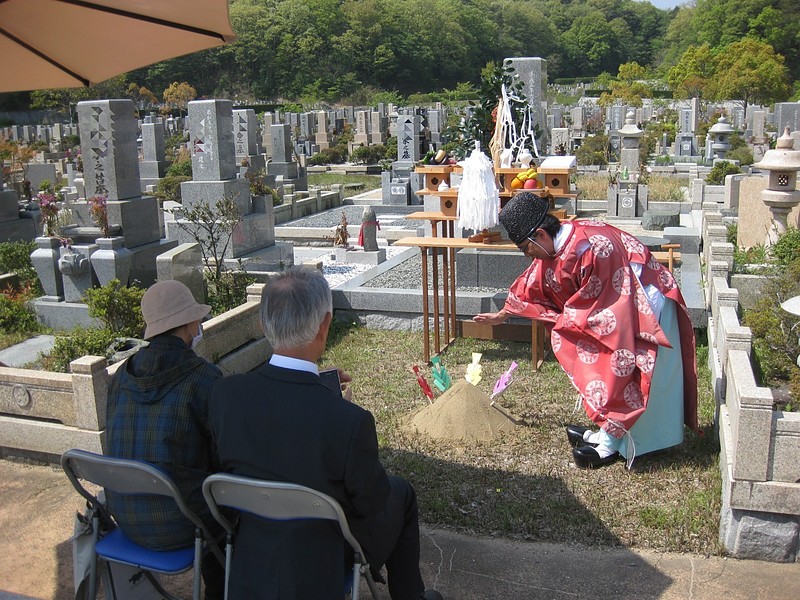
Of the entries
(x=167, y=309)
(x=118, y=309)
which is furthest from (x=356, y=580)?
(x=118, y=309)

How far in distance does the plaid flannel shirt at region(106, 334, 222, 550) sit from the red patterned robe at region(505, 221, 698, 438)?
2128 mm

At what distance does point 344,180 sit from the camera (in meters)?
22.6

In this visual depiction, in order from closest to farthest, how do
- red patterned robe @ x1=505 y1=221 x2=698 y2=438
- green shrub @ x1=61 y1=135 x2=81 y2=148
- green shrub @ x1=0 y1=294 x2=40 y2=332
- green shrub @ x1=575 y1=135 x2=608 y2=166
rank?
1. red patterned robe @ x1=505 y1=221 x2=698 y2=438
2. green shrub @ x1=0 y1=294 x2=40 y2=332
3. green shrub @ x1=575 y1=135 x2=608 y2=166
4. green shrub @ x1=61 y1=135 x2=81 y2=148

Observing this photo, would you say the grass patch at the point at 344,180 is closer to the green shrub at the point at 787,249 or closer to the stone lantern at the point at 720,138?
the stone lantern at the point at 720,138

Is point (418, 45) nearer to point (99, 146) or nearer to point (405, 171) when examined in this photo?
point (405, 171)

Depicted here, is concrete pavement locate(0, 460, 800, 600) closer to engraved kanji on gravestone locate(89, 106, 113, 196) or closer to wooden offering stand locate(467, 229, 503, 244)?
wooden offering stand locate(467, 229, 503, 244)

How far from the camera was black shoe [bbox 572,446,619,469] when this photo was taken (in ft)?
14.1

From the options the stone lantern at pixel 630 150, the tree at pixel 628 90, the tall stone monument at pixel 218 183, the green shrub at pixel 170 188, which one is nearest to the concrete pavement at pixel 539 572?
the tall stone monument at pixel 218 183

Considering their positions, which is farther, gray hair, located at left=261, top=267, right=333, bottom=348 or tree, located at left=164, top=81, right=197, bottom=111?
tree, located at left=164, top=81, right=197, bottom=111

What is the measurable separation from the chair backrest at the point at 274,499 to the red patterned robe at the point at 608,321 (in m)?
2.13

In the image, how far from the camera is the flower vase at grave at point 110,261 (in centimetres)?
767

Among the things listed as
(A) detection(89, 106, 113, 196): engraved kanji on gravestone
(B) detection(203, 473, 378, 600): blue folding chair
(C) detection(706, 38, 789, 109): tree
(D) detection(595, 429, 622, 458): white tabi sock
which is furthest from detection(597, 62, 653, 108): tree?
(B) detection(203, 473, 378, 600): blue folding chair

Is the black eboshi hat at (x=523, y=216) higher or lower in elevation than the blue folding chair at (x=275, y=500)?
higher

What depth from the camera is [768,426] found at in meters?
3.28
